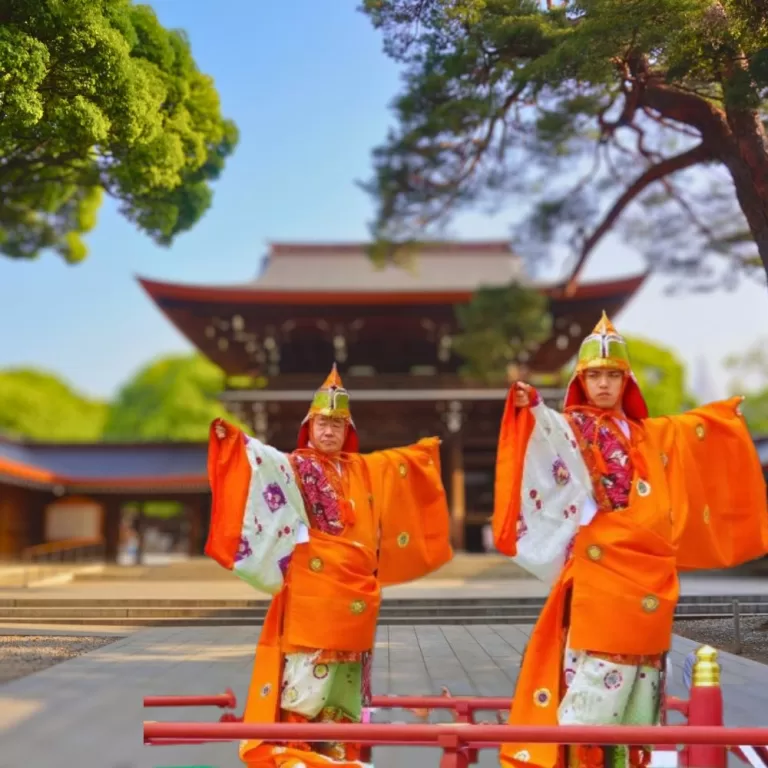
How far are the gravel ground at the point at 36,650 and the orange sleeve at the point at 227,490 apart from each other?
128 inches

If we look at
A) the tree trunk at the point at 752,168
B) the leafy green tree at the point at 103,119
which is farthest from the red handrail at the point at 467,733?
the tree trunk at the point at 752,168

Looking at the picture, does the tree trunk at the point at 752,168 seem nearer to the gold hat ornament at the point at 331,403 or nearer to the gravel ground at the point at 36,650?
the gold hat ornament at the point at 331,403

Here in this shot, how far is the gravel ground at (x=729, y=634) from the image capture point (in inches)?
260

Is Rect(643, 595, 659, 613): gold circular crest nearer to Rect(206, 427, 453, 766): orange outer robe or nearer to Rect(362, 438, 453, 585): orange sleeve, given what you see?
Rect(362, 438, 453, 585): orange sleeve

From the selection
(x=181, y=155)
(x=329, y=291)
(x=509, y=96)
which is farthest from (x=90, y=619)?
(x=329, y=291)

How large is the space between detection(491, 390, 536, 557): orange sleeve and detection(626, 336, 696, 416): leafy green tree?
28.7 metres

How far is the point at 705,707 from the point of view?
284 centimetres

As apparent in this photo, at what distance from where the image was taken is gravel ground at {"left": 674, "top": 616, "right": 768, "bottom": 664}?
6.60 meters

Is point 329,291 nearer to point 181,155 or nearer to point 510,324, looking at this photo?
point 510,324

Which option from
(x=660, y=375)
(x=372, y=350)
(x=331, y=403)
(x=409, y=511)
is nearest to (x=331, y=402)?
(x=331, y=403)

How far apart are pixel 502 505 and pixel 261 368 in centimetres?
1533

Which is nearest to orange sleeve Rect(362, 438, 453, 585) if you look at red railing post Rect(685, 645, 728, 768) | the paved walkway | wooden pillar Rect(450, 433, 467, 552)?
red railing post Rect(685, 645, 728, 768)

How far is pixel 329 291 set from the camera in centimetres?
1717

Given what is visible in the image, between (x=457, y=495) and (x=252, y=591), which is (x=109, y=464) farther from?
(x=252, y=591)
